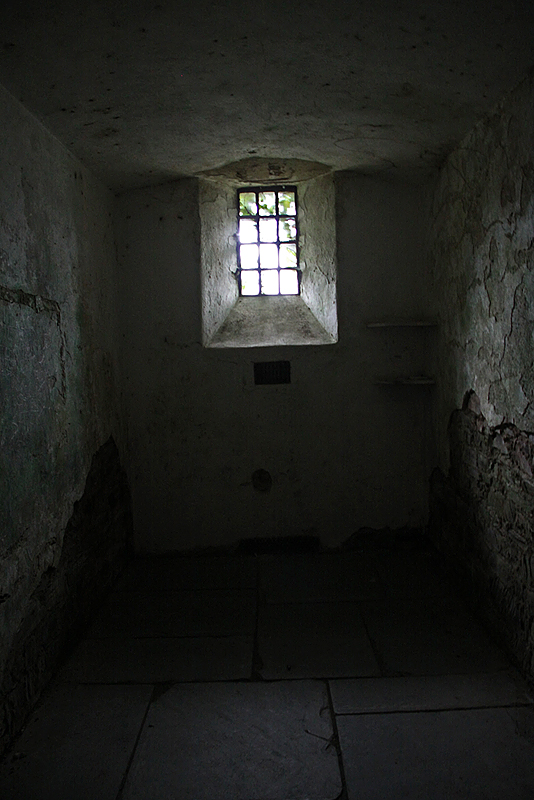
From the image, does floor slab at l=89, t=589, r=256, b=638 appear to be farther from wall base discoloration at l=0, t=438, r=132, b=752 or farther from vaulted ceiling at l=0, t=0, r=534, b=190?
vaulted ceiling at l=0, t=0, r=534, b=190

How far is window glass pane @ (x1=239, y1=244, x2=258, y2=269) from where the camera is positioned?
4027 millimetres

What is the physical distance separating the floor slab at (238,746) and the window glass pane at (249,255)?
9.15ft

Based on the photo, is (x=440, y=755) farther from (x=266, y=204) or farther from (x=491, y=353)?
(x=266, y=204)

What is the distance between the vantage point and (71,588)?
2627 millimetres

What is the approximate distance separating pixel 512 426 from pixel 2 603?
85.4 inches

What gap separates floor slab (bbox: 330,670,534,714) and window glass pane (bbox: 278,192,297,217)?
3.07 m

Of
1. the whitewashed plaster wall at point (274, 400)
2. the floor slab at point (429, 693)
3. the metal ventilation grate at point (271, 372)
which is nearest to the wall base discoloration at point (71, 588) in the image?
the whitewashed plaster wall at point (274, 400)

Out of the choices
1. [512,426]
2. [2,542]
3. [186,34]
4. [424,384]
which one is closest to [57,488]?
[2,542]

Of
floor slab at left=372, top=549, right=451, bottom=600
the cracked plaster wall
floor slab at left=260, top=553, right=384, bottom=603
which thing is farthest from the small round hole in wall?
the cracked plaster wall

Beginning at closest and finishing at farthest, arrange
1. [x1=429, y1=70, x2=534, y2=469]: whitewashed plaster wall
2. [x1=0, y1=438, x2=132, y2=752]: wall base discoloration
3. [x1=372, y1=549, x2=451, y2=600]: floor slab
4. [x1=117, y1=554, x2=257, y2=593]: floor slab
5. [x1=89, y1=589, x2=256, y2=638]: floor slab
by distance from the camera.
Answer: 1. [x1=0, y1=438, x2=132, y2=752]: wall base discoloration
2. [x1=429, y1=70, x2=534, y2=469]: whitewashed plaster wall
3. [x1=89, y1=589, x2=256, y2=638]: floor slab
4. [x1=372, y1=549, x2=451, y2=600]: floor slab
5. [x1=117, y1=554, x2=257, y2=593]: floor slab

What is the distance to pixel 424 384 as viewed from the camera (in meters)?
3.63

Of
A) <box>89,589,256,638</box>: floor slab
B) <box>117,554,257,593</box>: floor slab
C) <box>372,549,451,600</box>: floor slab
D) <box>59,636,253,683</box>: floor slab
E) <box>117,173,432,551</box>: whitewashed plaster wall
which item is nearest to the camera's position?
<box>59,636,253,683</box>: floor slab

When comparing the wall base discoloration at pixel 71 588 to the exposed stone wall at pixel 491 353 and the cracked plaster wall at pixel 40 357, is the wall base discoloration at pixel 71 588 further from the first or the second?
the exposed stone wall at pixel 491 353

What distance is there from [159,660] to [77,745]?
21.7 inches
